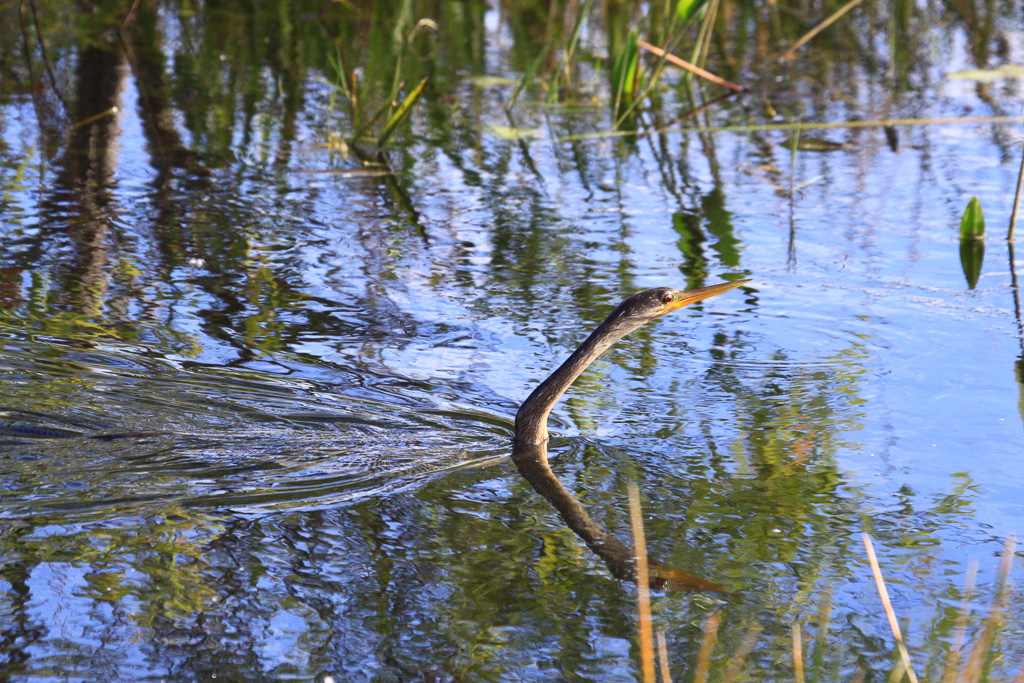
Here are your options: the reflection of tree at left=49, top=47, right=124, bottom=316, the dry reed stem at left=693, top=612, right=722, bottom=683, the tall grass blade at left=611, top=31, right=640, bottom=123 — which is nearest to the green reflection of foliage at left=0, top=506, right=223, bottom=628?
the dry reed stem at left=693, top=612, right=722, bottom=683

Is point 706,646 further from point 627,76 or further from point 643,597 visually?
point 627,76

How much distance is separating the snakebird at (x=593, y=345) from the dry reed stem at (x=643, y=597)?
0.42 metres

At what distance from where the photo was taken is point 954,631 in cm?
303

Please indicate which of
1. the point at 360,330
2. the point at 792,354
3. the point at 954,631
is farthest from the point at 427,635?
the point at 792,354

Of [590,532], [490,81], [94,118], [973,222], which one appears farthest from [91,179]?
[973,222]

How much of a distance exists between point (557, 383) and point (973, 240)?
3237mm

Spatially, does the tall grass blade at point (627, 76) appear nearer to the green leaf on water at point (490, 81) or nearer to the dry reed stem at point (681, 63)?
the dry reed stem at point (681, 63)

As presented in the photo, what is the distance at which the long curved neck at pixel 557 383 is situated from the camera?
156 inches

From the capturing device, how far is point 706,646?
9.00 feet

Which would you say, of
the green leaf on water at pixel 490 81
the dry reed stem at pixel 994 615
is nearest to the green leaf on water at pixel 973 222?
the dry reed stem at pixel 994 615

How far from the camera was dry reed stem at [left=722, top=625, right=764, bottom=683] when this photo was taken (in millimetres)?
2816

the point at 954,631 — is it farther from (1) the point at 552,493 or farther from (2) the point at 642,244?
(2) the point at 642,244

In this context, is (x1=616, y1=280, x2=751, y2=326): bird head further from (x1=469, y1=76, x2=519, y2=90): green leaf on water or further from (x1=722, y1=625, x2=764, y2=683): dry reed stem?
(x1=469, y1=76, x2=519, y2=90): green leaf on water

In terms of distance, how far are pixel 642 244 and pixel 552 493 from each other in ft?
9.07
